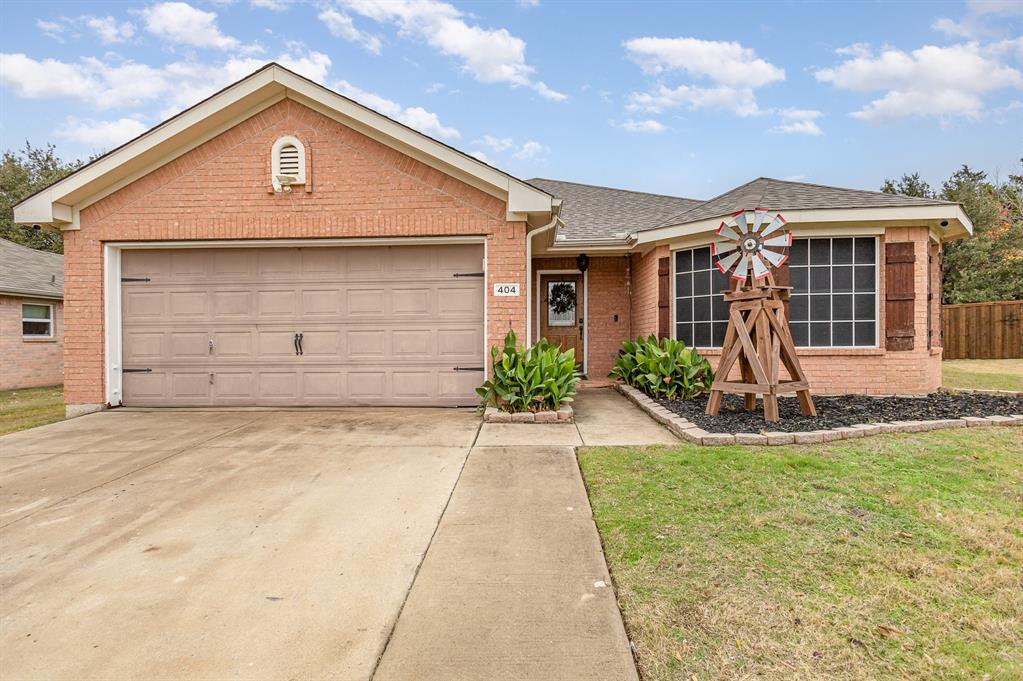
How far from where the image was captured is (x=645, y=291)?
396 inches

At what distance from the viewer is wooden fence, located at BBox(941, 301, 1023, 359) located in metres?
15.8

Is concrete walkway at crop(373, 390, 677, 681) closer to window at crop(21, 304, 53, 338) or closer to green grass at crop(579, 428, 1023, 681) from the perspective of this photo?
green grass at crop(579, 428, 1023, 681)

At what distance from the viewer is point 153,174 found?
24.4 feet

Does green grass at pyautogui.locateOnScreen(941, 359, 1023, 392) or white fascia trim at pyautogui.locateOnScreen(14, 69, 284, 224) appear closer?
white fascia trim at pyautogui.locateOnScreen(14, 69, 284, 224)

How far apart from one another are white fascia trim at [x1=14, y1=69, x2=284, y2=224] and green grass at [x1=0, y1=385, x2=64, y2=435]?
2.91 meters

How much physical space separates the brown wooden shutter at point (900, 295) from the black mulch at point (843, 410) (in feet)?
3.26

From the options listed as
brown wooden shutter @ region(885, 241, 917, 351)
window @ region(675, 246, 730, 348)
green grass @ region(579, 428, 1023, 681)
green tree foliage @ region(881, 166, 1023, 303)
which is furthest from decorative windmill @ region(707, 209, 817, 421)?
green tree foliage @ region(881, 166, 1023, 303)

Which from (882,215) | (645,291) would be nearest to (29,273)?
(645,291)

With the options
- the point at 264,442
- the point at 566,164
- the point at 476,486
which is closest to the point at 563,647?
the point at 476,486

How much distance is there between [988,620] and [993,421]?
5146 millimetres

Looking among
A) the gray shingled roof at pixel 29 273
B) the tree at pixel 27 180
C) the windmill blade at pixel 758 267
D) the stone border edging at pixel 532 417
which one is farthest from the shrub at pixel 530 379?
the tree at pixel 27 180

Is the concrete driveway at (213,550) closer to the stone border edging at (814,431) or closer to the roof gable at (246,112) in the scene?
the stone border edging at (814,431)

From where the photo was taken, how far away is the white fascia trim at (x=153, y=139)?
276 inches

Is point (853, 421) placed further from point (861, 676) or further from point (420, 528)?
point (420, 528)
